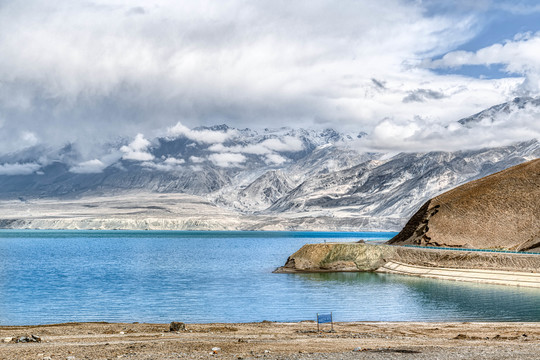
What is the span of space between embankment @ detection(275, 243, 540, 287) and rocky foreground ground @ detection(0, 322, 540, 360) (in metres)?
49.1

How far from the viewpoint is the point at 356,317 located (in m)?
55.1

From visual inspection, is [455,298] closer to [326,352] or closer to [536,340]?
[536,340]

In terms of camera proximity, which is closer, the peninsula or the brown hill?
the peninsula

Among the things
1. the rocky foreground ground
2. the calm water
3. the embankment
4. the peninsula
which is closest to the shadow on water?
the calm water

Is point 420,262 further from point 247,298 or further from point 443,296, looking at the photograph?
point 247,298

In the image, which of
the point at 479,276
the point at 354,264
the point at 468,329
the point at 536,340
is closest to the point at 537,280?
the point at 479,276

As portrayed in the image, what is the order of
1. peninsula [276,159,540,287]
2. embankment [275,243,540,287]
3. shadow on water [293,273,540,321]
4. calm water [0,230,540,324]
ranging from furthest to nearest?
peninsula [276,159,540,287]
embankment [275,243,540,287]
shadow on water [293,273,540,321]
calm water [0,230,540,324]

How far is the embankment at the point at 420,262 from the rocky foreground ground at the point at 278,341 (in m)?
49.1

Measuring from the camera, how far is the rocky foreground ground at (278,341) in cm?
2911

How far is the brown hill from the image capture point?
12191cm

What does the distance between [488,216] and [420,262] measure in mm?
26537

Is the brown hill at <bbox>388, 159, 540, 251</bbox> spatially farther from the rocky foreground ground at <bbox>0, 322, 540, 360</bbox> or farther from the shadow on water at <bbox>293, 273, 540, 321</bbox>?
the rocky foreground ground at <bbox>0, 322, 540, 360</bbox>

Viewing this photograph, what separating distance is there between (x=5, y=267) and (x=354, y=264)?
71144 mm

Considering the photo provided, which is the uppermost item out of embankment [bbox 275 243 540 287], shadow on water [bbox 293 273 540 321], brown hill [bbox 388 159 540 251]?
brown hill [bbox 388 159 540 251]
